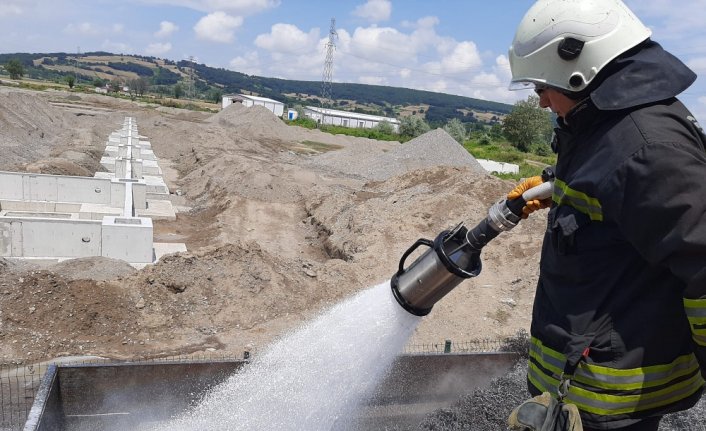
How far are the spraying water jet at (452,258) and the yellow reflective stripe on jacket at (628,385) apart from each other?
2.41 feet

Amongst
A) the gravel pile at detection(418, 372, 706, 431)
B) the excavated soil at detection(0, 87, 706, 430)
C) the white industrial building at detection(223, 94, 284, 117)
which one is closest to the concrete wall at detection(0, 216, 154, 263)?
the excavated soil at detection(0, 87, 706, 430)

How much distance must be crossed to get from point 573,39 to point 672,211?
2.48 feet

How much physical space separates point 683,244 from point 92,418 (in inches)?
149

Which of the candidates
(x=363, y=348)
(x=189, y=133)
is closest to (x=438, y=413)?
(x=363, y=348)

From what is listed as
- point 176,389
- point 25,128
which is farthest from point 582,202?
point 25,128

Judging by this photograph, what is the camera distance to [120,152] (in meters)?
23.5

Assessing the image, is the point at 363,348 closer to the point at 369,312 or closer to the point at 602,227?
the point at 369,312

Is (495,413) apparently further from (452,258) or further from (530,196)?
(530,196)

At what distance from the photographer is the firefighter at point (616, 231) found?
1558 mm

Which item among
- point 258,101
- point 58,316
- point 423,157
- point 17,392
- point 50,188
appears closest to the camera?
point 17,392

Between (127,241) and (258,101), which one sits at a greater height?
(258,101)

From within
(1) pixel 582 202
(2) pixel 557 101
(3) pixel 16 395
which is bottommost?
(3) pixel 16 395

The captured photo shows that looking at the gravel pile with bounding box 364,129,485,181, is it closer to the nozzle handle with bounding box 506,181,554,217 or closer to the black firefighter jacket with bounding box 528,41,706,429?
the nozzle handle with bounding box 506,181,554,217

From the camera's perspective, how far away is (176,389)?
4.01 meters
